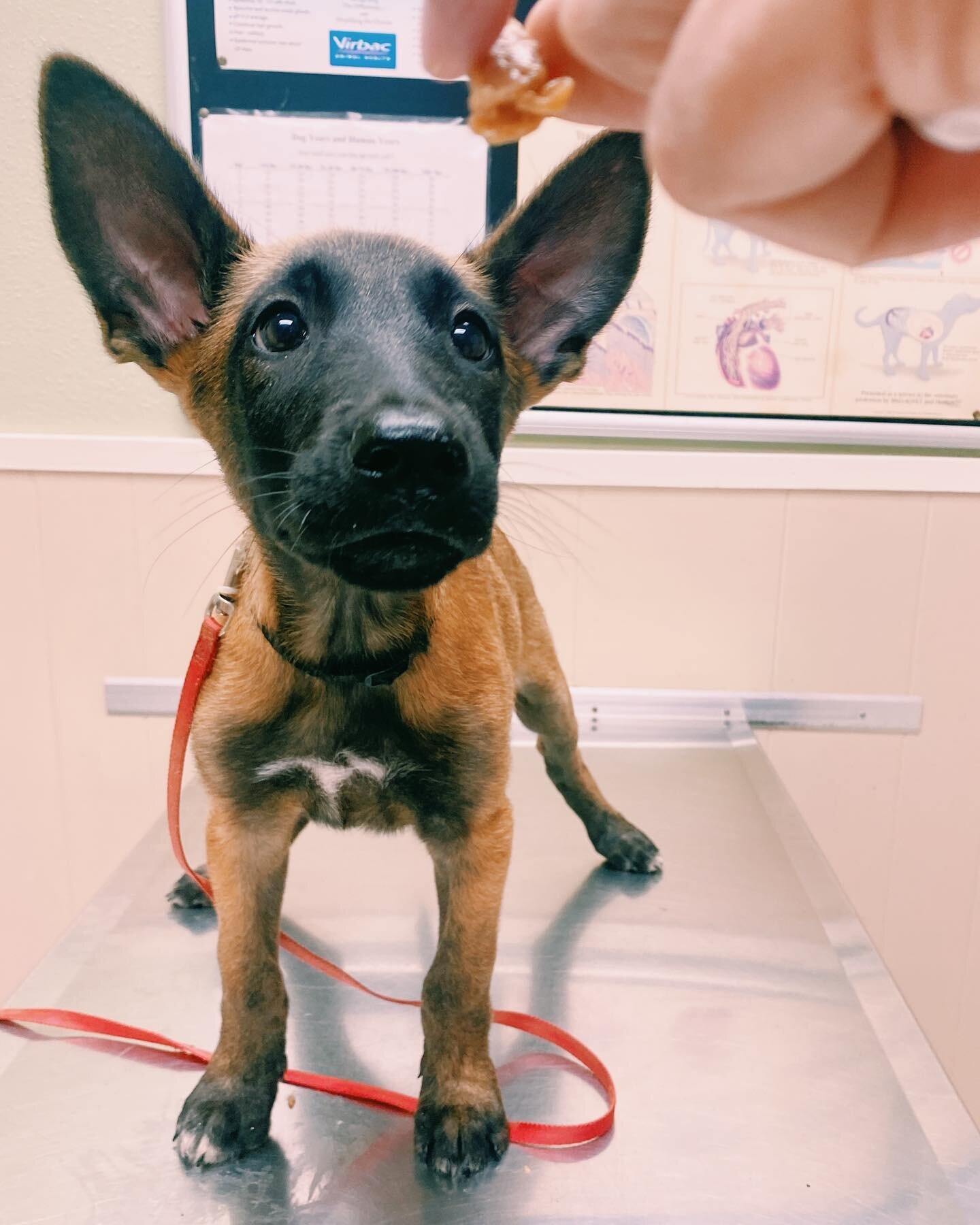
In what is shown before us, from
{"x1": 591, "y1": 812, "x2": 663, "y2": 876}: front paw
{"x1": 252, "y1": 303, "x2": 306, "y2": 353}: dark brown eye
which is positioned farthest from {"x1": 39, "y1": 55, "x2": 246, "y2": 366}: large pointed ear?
{"x1": 591, "y1": 812, "x2": 663, "y2": 876}: front paw

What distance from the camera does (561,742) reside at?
1.25m

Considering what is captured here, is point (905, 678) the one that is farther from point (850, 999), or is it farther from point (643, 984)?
point (643, 984)

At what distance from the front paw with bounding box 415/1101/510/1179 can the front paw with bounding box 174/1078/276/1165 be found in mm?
147

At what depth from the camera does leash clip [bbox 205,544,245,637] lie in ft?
2.70

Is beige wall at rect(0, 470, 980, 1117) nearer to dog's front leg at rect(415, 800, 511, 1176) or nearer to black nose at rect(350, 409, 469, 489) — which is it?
dog's front leg at rect(415, 800, 511, 1176)

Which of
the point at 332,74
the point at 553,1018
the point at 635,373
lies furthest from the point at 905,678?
the point at 332,74

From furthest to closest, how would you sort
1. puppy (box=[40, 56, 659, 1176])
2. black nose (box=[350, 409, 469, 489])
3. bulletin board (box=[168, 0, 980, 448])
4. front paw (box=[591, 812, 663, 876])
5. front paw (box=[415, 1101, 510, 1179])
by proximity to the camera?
bulletin board (box=[168, 0, 980, 448])
front paw (box=[591, 812, 663, 876])
front paw (box=[415, 1101, 510, 1179])
puppy (box=[40, 56, 659, 1176])
black nose (box=[350, 409, 469, 489])

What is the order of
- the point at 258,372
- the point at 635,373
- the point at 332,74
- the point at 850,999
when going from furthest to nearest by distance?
1. the point at 635,373
2. the point at 332,74
3. the point at 850,999
4. the point at 258,372

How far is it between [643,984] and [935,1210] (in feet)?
1.22

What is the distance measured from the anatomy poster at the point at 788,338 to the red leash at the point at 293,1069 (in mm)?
903

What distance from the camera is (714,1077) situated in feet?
2.89

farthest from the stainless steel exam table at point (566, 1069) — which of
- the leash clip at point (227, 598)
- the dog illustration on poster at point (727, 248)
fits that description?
the dog illustration on poster at point (727, 248)

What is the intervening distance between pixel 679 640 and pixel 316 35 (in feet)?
3.96

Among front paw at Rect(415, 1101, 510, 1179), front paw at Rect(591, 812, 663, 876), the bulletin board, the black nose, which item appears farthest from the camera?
the bulletin board
